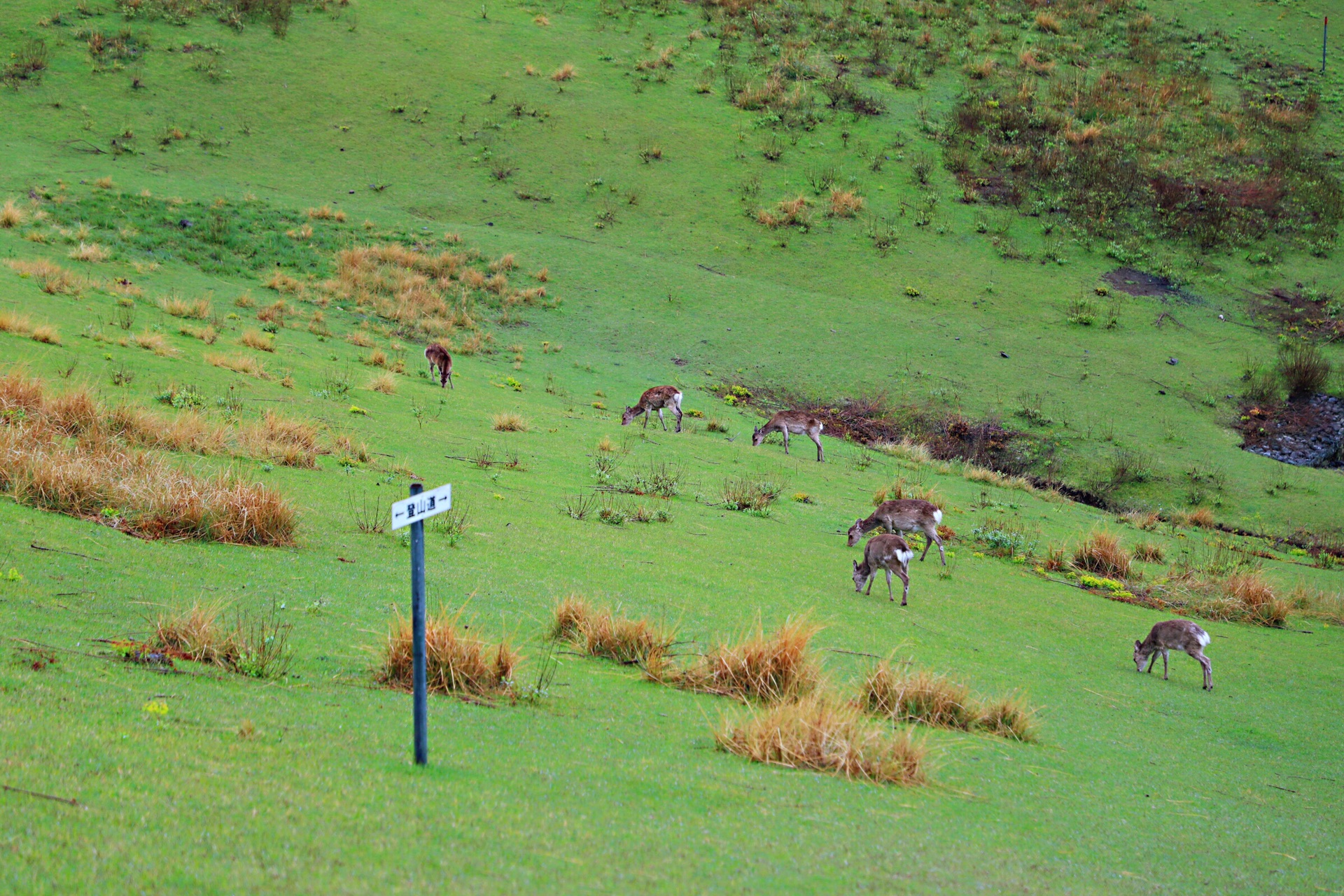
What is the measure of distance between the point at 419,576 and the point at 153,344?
1598 cm

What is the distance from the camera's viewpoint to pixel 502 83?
147 ft

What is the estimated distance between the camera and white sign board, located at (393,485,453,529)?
4660 mm

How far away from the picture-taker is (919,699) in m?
7.96

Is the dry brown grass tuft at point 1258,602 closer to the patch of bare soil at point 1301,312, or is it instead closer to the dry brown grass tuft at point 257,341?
the dry brown grass tuft at point 257,341

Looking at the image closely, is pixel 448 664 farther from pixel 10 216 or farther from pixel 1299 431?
pixel 1299 431

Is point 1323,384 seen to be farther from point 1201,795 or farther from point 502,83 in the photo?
point 502,83

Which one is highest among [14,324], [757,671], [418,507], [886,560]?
[14,324]

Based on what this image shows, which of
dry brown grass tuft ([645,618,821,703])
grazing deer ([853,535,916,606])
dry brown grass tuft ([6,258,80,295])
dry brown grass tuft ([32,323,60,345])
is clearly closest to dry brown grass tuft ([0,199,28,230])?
dry brown grass tuft ([6,258,80,295])

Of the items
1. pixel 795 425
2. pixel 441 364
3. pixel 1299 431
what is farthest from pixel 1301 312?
pixel 441 364

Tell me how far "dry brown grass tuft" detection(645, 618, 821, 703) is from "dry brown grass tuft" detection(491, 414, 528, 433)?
12655mm

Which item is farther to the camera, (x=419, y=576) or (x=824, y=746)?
(x=824, y=746)

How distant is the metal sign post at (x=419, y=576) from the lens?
470cm

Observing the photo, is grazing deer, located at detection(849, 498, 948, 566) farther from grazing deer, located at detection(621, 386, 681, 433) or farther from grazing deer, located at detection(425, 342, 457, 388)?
grazing deer, located at detection(425, 342, 457, 388)

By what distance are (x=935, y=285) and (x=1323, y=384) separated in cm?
1244
